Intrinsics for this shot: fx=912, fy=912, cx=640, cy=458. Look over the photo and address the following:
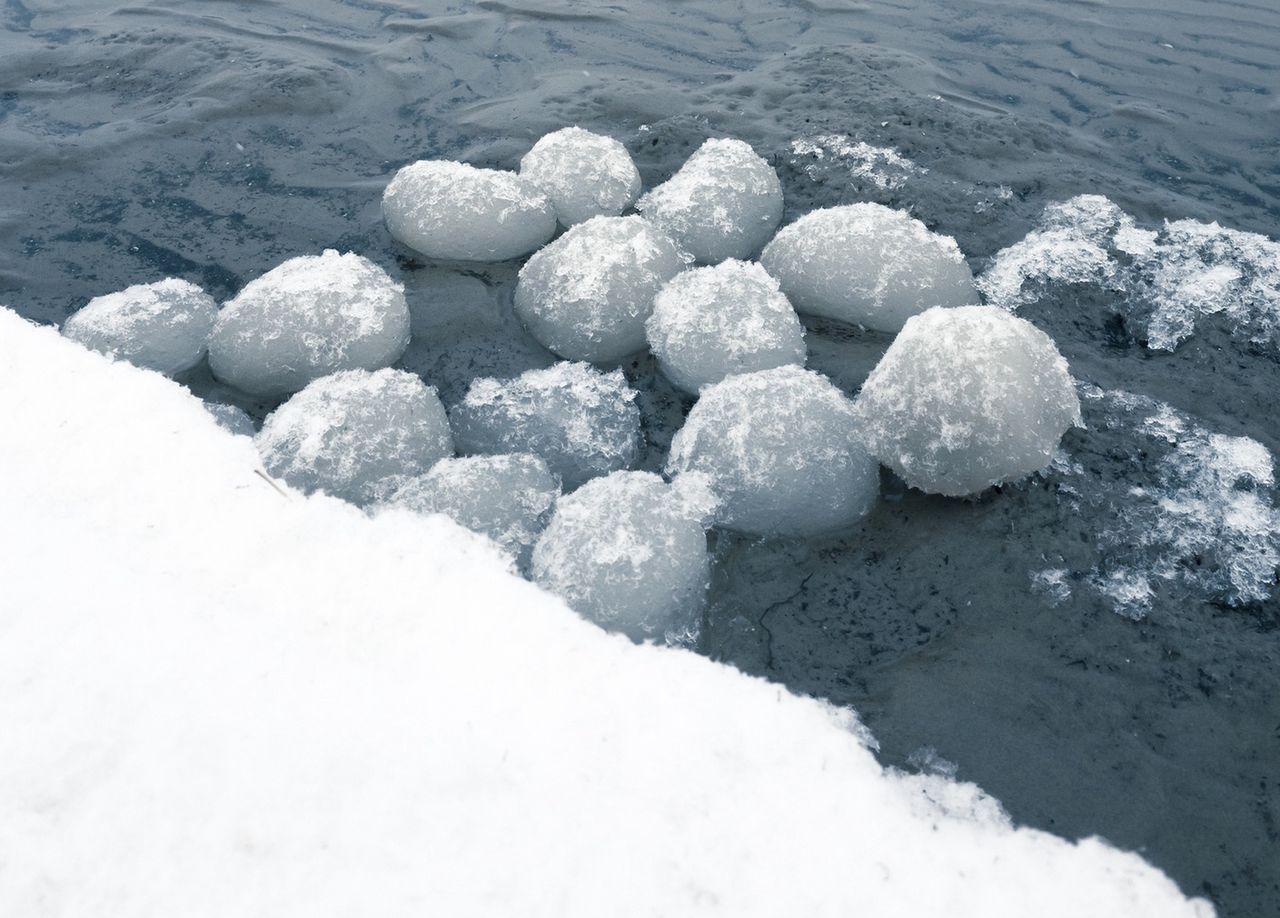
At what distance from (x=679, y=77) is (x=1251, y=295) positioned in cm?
354

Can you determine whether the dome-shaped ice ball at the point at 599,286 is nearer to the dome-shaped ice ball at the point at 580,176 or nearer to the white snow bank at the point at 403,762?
the dome-shaped ice ball at the point at 580,176

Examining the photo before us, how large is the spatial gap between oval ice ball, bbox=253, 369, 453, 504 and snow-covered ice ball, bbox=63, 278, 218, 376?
732 millimetres

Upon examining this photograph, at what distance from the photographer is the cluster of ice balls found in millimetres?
2812

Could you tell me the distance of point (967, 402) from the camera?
2807 millimetres

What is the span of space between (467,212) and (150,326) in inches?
52.9

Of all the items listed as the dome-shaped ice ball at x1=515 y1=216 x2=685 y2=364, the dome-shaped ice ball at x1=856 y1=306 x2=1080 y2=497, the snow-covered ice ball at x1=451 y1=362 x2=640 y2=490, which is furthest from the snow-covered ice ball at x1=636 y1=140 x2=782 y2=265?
the dome-shaped ice ball at x1=856 y1=306 x2=1080 y2=497

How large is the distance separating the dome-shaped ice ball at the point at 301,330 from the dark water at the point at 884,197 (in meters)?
0.25

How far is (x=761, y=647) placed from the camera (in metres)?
2.68

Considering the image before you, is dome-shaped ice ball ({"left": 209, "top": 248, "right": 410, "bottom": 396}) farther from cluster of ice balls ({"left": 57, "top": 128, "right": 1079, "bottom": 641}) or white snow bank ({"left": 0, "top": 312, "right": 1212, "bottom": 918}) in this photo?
white snow bank ({"left": 0, "top": 312, "right": 1212, "bottom": 918})

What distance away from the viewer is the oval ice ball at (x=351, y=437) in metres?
2.99

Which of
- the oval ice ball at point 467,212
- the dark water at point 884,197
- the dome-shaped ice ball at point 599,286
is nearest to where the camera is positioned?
the dark water at point 884,197

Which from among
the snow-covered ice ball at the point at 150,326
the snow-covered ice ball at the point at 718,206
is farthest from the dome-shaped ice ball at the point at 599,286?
the snow-covered ice ball at the point at 150,326

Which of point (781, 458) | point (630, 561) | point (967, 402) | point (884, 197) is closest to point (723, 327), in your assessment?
point (781, 458)

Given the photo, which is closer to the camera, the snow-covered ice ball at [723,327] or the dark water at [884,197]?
the dark water at [884,197]
